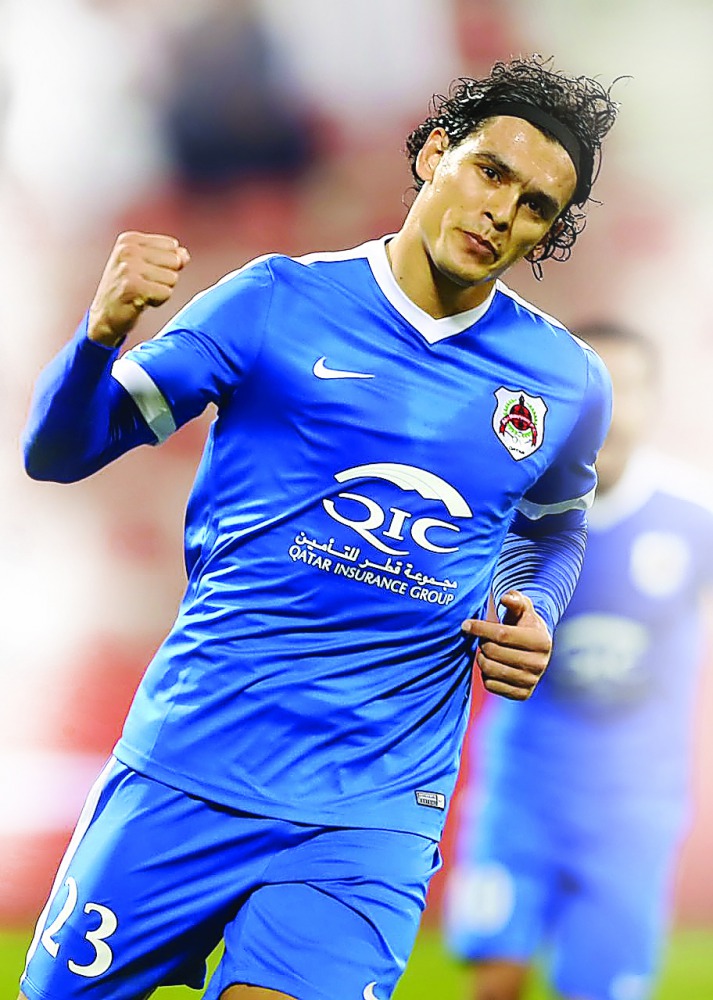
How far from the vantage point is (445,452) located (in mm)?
1541

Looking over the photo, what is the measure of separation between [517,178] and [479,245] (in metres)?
0.10

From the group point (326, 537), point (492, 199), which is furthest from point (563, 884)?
point (492, 199)

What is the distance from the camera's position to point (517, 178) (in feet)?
5.12

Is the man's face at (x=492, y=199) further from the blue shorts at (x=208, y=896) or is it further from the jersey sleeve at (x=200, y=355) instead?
the blue shorts at (x=208, y=896)

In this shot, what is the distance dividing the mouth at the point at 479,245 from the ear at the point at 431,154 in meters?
0.15

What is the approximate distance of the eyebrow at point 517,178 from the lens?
1.56 m

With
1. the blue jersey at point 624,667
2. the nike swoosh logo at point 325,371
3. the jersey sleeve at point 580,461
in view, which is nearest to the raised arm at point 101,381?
the nike swoosh logo at point 325,371

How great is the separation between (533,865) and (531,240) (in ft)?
3.75

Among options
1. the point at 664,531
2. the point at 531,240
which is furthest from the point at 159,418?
the point at 664,531

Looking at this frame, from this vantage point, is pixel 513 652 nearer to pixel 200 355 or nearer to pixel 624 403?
pixel 200 355

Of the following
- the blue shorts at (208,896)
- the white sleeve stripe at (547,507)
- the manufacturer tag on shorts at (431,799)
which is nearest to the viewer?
the blue shorts at (208,896)

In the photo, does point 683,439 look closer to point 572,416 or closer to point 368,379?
point 572,416

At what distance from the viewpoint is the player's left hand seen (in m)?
1.48

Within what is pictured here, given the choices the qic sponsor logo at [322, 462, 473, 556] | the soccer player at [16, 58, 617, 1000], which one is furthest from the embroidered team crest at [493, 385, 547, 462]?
the qic sponsor logo at [322, 462, 473, 556]
